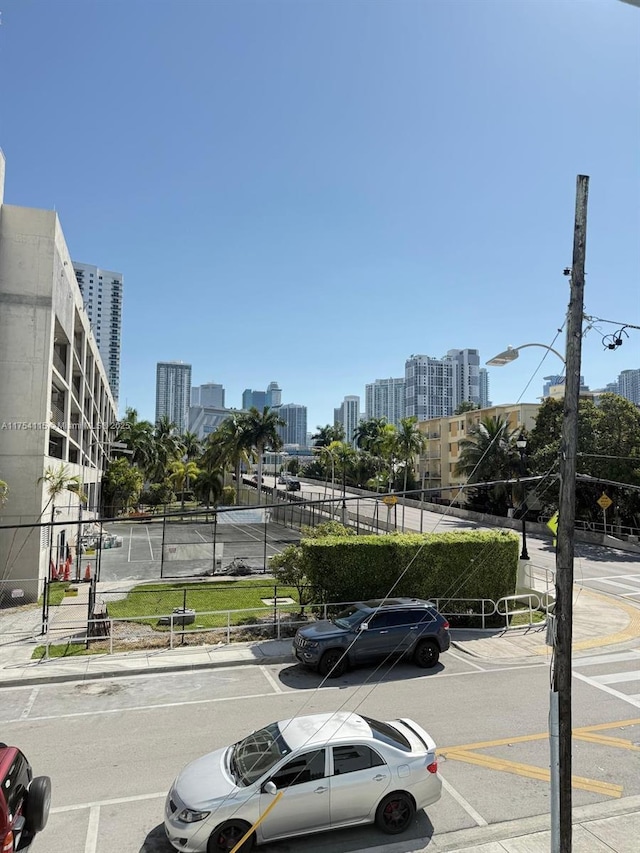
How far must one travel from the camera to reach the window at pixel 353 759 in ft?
23.1

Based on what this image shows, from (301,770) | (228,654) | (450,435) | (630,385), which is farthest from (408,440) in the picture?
(630,385)

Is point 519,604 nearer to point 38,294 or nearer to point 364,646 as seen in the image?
point 364,646

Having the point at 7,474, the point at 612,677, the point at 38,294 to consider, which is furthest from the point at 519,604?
the point at 38,294

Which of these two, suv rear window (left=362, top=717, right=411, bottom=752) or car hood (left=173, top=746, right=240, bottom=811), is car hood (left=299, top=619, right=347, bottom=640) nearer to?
suv rear window (left=362, top=717, right=411, bottom=752)

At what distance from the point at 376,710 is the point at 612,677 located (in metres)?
6.33

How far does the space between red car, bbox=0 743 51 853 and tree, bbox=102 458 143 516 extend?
53983 mm

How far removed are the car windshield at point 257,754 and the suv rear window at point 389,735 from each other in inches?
49.3

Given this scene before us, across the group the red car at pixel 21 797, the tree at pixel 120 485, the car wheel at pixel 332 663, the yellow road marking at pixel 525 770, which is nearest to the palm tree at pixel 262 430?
the tree at pixel 120 485

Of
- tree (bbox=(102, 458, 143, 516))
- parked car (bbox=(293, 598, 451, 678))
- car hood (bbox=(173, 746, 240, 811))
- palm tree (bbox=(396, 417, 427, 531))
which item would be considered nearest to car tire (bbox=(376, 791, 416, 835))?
car hood (bbox=(173, 746, 240, 811))

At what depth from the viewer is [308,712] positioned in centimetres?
1116

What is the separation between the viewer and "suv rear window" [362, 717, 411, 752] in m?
7.45

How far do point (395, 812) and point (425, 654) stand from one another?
7.36m

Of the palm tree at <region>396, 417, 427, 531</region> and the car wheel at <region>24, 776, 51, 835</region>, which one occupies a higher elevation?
the palm tree at <region>396, 417, 427, 531</region>

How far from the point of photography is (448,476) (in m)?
75.9
